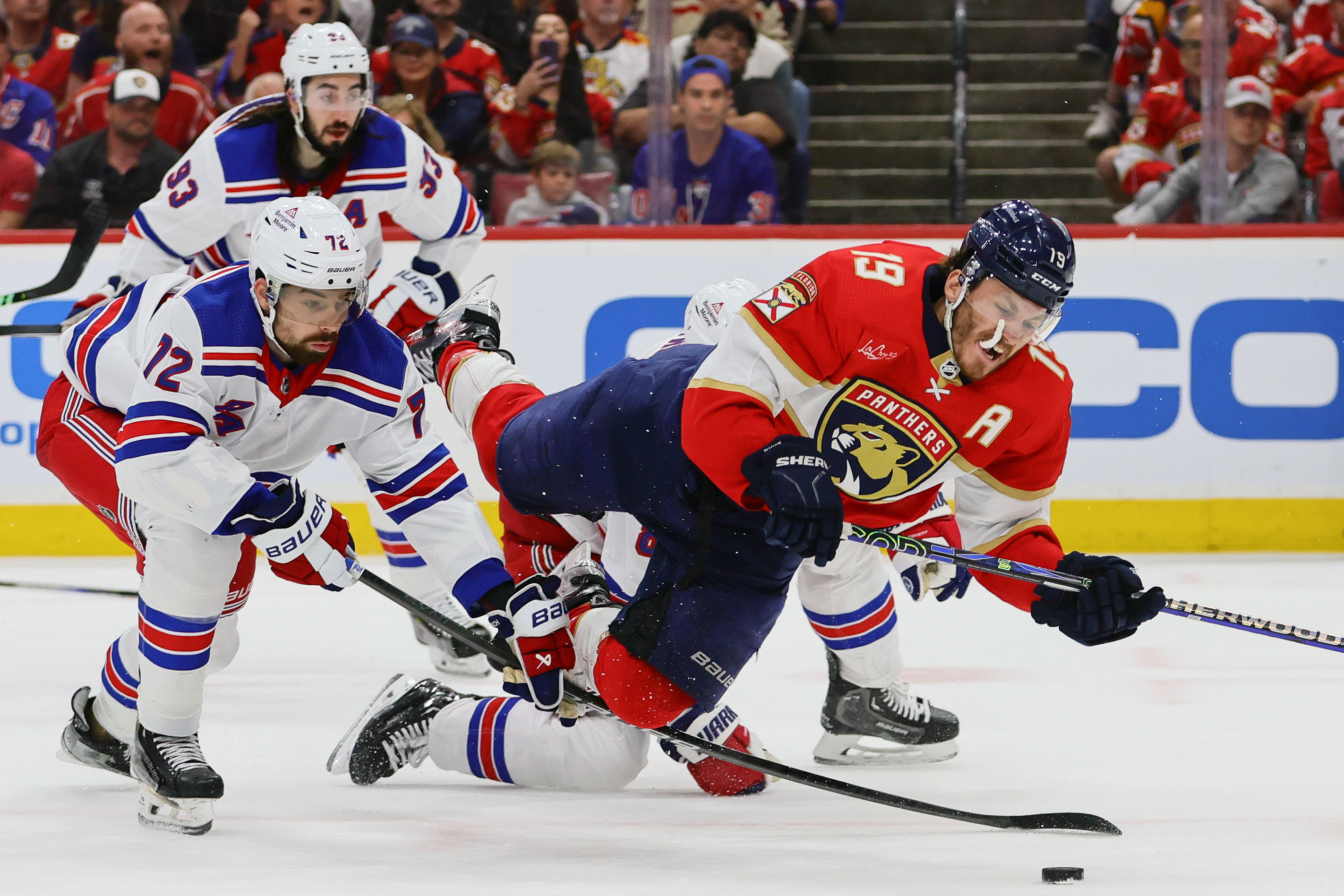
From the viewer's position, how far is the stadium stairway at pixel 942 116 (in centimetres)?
631

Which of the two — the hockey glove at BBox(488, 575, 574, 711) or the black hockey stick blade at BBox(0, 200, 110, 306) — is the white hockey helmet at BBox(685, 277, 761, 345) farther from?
the black hockey stick blade at BBox(0, 200, 110, 306)

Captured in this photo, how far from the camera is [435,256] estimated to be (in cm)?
466

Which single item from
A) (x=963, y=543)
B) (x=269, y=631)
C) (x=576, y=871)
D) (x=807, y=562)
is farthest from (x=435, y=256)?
(x=576, y=871)

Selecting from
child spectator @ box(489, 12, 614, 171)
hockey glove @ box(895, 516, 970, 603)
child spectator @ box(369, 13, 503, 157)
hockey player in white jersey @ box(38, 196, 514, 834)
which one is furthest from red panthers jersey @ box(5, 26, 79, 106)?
hockey glove @ box(895, 516, 970, 603)

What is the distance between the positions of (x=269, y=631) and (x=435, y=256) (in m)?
1.25

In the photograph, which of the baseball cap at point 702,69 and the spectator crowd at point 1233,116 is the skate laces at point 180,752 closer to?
the baseball cap at point 702,69

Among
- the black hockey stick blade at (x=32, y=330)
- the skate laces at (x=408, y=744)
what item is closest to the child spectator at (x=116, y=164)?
the black hockey stick blade at (x=32, y=330)

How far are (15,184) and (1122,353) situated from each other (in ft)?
13.2

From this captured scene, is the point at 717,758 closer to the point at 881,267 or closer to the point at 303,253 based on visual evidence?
the point at 881,267

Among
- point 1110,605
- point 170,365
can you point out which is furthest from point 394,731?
point 1110,605

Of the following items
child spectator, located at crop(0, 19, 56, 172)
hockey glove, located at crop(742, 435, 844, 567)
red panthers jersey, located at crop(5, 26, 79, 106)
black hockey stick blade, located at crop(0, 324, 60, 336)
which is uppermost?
red panthers jersey, located at crop(5, 26, 79, 106)

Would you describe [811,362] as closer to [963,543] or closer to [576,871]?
[963,543]

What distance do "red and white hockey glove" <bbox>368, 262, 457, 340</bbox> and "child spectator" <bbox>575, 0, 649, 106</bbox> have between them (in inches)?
66.7

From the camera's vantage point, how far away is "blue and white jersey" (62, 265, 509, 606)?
9.47 feet
